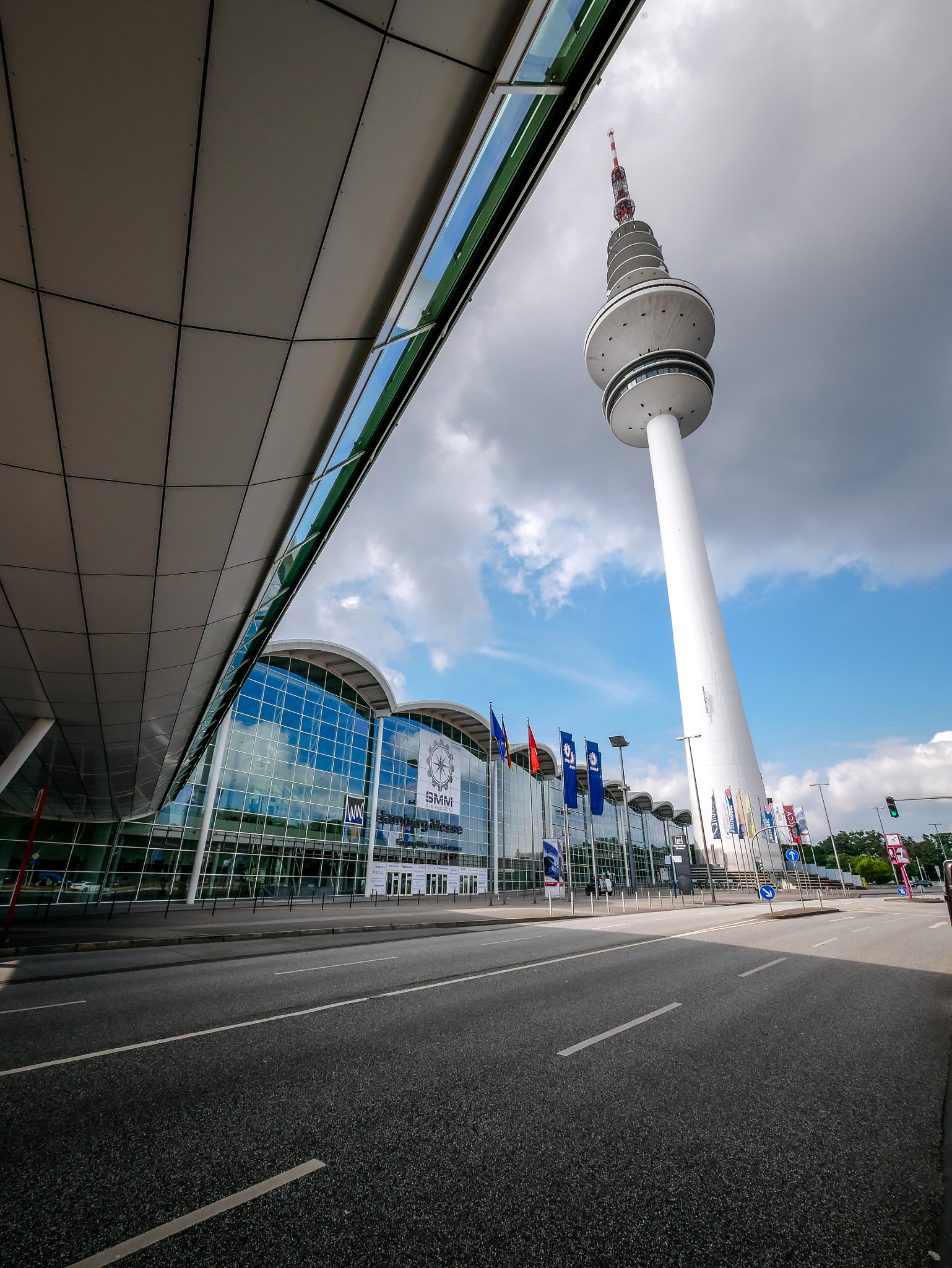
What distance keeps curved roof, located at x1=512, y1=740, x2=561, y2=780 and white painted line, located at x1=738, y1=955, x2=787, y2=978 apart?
41515mm

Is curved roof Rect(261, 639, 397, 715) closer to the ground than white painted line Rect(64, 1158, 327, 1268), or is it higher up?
higher up

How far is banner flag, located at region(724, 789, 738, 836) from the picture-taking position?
2418 inches

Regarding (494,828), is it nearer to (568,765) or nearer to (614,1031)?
(568,765)

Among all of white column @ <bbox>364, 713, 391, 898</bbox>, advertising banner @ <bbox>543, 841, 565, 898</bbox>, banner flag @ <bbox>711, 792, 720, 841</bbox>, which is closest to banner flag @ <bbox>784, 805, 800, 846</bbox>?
banner flag @ <bbox>711, 792, 720, 841</bbox>

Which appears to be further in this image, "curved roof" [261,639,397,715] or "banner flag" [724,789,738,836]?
"banner flag" [724,789,738,836]

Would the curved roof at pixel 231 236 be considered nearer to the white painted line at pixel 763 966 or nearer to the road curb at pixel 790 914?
the white painted line at pixel 763 966

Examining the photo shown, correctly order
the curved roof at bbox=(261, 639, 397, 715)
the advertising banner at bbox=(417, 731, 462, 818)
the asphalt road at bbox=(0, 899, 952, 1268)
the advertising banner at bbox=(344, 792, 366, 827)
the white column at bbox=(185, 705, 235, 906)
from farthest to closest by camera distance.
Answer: the advertising banner at bbox=(417, 731, 462, 818), the curved roof at bbox=(261, 639, 397, 715), the advertising banner at bbox=(344, 792, 366, 827), the white column at bbox=(185, 705, 235, 906), the asphalt road at bbox=(0, 899, 952, 1268)

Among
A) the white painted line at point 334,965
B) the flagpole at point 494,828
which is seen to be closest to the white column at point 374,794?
the flagpole at point 494,828

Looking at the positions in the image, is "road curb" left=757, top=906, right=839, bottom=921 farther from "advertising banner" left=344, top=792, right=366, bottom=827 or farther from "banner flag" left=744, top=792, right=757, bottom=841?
"banner flag" left=744, top=792, right=757, bottom=841

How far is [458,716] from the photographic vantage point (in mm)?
51188

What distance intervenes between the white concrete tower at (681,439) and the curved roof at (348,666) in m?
32.8

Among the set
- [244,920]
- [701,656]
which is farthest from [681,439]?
[244,920]

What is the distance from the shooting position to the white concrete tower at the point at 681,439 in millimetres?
64875

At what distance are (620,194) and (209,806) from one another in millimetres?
123083
